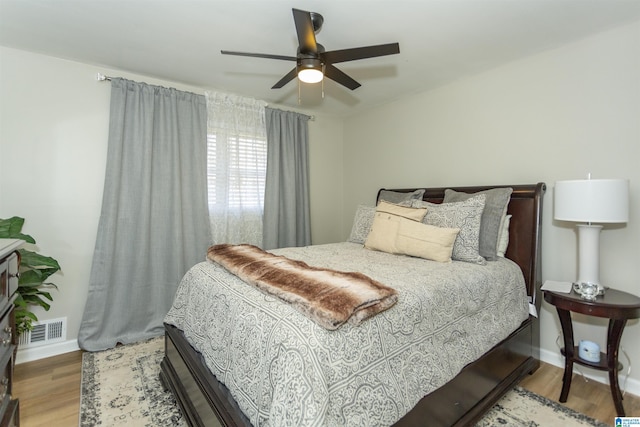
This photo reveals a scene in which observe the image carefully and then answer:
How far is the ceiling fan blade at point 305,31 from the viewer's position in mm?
1487

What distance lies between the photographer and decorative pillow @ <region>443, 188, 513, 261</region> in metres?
2.28

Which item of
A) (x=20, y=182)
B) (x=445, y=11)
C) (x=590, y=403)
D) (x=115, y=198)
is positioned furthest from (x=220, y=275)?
(x=590, y=403)

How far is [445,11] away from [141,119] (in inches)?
103

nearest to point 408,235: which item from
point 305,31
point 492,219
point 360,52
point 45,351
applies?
point 492,219

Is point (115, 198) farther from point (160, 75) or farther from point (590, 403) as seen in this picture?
point (590, 403)

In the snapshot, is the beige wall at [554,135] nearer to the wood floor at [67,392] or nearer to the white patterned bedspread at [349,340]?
the wood floor at [67,392]

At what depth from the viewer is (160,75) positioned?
284 cm

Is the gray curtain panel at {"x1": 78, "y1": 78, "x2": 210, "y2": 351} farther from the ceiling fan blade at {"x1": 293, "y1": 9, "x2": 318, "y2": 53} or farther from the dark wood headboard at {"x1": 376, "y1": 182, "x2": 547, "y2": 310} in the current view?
the dark wood headboard at {"x1": 376, "y1": 182, "x2": 547, "y2": 310}

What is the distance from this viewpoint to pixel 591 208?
1.80m

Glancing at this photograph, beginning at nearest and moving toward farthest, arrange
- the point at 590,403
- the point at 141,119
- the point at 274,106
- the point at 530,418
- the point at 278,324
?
the point at 278,324
the point at 530,418
the point at 590,403
the point at 141,119
the point at 274,106

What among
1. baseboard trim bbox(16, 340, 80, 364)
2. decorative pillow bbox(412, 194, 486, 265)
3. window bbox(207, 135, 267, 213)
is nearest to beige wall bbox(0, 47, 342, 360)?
baseboard trim bbox(16, 340, 80, 364)

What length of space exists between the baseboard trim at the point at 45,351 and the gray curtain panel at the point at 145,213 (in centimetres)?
12

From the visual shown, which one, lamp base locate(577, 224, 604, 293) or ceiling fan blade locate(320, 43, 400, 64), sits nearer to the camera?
ceiling fan blade locate(320, 43, 400, 64)

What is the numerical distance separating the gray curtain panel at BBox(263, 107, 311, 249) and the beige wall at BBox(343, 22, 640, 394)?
53.0 inches
